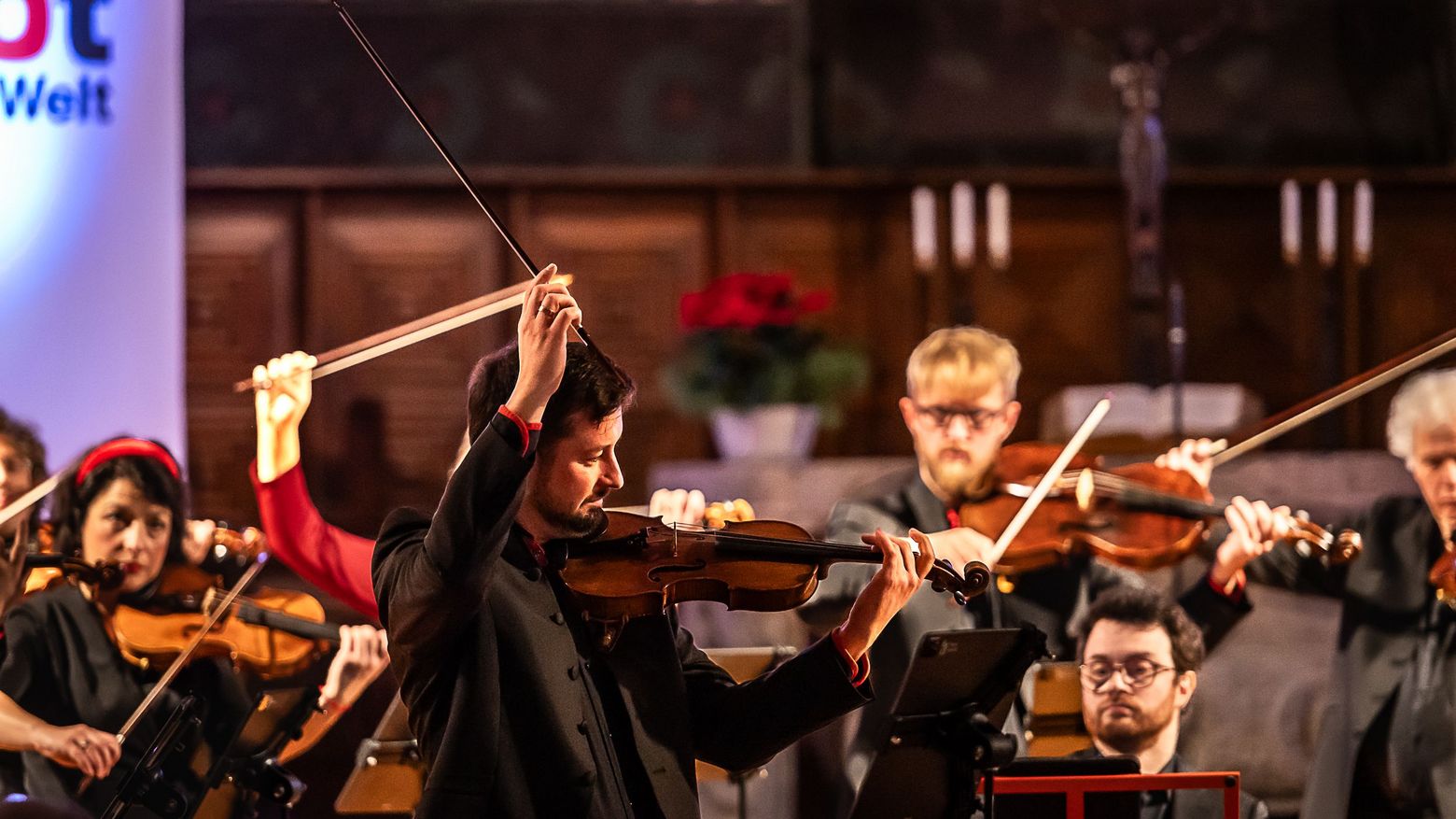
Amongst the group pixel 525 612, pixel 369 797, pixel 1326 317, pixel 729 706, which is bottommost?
pixel 369 797

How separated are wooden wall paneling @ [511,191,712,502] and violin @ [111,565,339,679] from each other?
1878mm

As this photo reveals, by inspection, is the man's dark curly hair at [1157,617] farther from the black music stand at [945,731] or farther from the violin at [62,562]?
the violin at [62,562]

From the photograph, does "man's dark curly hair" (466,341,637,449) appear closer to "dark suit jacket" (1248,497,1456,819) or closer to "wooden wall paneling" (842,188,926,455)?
"dark suit jacket" (1248,497,1456,819)

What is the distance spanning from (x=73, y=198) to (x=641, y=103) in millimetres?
2328

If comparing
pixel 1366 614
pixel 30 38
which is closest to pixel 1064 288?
pixel 1366 614

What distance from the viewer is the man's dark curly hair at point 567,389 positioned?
2328 millimetres

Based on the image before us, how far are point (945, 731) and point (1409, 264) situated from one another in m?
3.59

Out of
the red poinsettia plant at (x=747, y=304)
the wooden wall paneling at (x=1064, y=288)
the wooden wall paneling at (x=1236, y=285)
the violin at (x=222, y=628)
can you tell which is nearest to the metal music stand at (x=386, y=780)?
the violin at (x=222, y=628)

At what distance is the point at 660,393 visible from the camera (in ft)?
18.0

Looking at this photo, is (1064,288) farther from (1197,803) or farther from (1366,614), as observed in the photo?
(1197,803)

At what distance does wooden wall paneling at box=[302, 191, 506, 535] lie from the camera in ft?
17.7

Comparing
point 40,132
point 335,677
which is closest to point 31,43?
point 40,132

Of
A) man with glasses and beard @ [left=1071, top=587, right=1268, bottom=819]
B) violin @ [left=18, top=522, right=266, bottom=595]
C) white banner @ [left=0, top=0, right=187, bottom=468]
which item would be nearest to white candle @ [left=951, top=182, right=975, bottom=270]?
man with glasses and beard @ [left=1071, top=587, right=1268, bottom=819]

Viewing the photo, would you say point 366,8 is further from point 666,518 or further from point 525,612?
point 525,612
